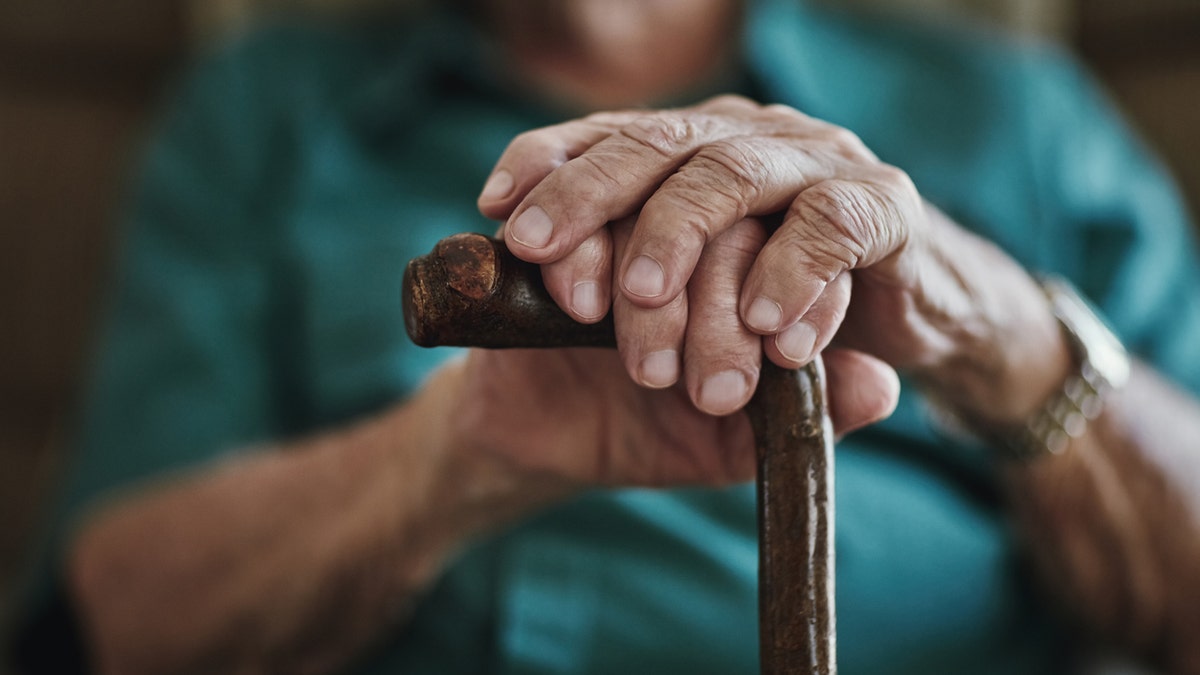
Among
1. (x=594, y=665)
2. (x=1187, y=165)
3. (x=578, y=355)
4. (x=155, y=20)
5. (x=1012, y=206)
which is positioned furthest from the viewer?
(x=155, y=20)

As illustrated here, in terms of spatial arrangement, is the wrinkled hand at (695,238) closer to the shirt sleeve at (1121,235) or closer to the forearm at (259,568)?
the forearm at (259,568)

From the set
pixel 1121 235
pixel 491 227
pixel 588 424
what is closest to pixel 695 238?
pixel 588 424

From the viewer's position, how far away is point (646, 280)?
339 mm

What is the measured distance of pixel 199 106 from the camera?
2.78 feet

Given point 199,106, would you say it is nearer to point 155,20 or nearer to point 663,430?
point 155,20

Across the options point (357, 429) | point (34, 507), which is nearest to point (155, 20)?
point (34, 507)

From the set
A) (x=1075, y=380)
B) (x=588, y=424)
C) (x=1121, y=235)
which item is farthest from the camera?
(x=1121, y=235)

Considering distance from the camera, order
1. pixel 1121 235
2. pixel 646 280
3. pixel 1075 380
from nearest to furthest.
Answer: pixel 646 280 → pixel 1075 380 → pixel 1121 235

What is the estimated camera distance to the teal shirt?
0.64 metres

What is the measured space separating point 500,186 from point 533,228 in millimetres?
44

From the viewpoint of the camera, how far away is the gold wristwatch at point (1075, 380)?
574 mm

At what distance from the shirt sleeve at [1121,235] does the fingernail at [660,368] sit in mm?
510

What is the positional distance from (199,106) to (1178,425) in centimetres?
75

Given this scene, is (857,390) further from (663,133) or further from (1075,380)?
(1075,380)
